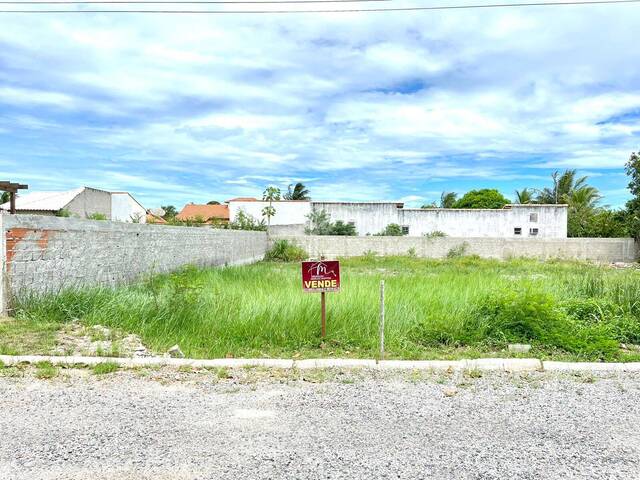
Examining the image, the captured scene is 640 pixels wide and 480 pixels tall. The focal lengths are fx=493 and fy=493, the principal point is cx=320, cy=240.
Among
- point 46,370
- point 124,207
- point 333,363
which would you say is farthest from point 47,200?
point 333,363

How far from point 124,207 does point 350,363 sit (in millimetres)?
45185

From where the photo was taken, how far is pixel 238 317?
732cm

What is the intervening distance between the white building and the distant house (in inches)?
592

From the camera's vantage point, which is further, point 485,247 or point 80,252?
point 485,247

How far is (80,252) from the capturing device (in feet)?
32.3

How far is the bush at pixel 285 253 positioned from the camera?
29.1 metres

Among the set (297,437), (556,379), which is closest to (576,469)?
(297,437)

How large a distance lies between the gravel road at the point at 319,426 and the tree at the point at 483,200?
56359 mm

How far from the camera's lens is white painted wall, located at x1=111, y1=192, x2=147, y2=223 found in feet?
149

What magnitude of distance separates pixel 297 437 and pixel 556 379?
314 cm

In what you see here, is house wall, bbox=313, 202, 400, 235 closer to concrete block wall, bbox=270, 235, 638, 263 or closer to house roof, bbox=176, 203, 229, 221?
concrete block wall, bbox=270, 235, 638, 263

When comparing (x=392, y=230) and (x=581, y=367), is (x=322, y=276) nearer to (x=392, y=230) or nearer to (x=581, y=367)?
(x=581, y=367)

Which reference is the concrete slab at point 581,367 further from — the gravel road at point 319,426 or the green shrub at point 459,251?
the green shrub at point 459,251

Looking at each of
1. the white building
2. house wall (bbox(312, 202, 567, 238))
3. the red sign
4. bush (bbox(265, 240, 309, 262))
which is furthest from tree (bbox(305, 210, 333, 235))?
the red sign
